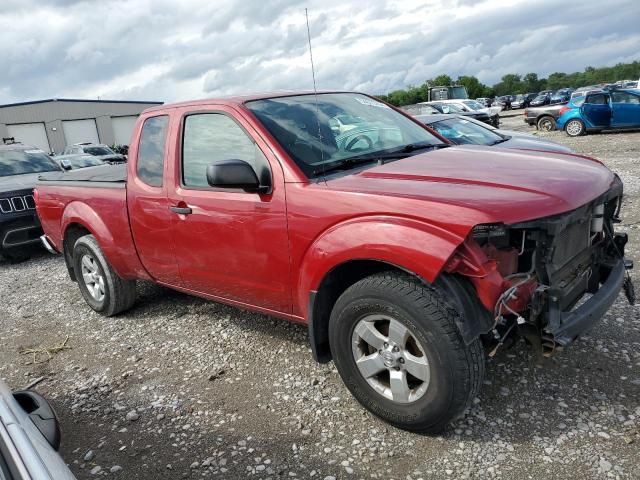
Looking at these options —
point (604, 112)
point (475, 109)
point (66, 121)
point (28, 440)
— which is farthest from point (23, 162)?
point (66, 121)

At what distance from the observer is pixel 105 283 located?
4789 millimetres

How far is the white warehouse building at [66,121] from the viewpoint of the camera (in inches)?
1485

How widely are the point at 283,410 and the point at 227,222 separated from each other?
1237mm

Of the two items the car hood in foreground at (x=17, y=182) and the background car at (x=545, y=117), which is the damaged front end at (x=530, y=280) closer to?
the car hood in foreground at (x=17, y=182)

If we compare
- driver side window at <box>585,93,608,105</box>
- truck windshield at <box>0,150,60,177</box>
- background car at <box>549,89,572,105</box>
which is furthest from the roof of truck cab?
background car at <box>549,89,572,105</box>

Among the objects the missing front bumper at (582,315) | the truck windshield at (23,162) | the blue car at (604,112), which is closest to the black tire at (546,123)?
the blue car at (604,112)

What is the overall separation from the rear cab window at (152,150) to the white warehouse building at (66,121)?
36666mm

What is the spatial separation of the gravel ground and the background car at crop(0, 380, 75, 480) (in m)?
0.86

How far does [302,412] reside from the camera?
313cm

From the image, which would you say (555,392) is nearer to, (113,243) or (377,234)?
(377,234)

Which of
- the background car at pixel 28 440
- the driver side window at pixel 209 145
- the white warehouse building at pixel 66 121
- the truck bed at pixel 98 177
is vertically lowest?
the background car at pixel 28 440

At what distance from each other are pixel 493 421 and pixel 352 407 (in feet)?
2.66

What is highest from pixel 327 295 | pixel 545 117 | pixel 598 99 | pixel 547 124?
pixel 598 99

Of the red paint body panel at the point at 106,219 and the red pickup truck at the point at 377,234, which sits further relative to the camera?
the red paint body panel at the point at 106,219
